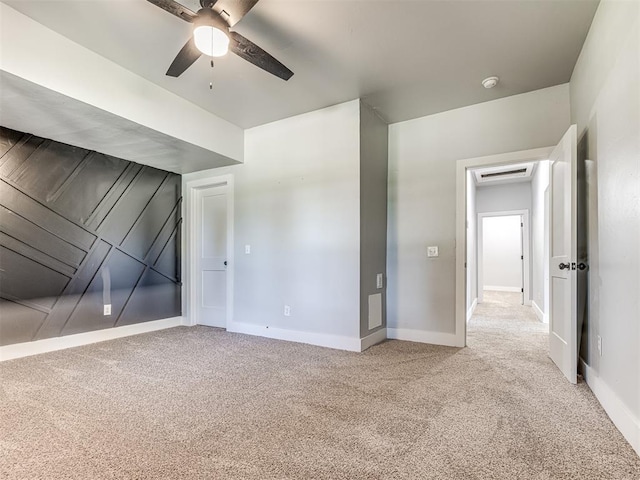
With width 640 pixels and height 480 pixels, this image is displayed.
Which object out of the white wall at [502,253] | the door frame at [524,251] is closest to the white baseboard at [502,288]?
the white wall at [502,253]

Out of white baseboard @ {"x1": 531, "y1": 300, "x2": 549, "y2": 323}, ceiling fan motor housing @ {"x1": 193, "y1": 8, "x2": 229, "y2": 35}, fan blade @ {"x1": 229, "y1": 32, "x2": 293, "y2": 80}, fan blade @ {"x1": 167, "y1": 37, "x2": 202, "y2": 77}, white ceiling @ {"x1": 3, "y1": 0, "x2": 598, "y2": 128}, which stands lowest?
white baseboard @ {"x1": 531, "y1": 300, "x2": 549, "y2": 323}

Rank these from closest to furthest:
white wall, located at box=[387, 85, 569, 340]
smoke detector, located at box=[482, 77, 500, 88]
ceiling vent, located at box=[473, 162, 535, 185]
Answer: smoke detector, located at box=[482, 77, 500, 88] → white wall, located at box=[387, 85, 569, 340] → ceiling vent, located at box=[473, 162, 535, 185]

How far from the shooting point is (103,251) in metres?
3.88

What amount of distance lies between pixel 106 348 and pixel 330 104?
11.5 feet

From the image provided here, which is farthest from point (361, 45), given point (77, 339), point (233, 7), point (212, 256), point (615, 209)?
point (77, 339)

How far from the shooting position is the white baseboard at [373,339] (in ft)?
10.8

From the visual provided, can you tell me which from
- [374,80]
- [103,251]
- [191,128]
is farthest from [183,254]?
[374,80]

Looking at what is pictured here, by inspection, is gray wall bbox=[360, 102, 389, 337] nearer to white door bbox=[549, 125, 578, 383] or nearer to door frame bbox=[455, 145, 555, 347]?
door frame bbox=[455, 145, 555, 347]

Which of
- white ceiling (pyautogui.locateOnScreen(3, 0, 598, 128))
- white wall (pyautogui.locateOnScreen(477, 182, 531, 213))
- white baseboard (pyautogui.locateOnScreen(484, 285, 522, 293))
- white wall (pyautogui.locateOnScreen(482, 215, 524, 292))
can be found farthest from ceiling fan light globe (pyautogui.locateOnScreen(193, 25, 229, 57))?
white baseboard (pyautogui.locateOnScreen(484, 285, 522, 293))

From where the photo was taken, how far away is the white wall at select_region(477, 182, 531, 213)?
711 cm

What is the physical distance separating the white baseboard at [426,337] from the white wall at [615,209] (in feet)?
3.87

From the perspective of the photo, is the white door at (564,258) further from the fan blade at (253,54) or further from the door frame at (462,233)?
the fan blade at (253,54)

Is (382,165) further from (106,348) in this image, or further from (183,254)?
(106,348)

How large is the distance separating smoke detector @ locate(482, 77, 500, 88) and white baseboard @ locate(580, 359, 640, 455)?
8.08ft
